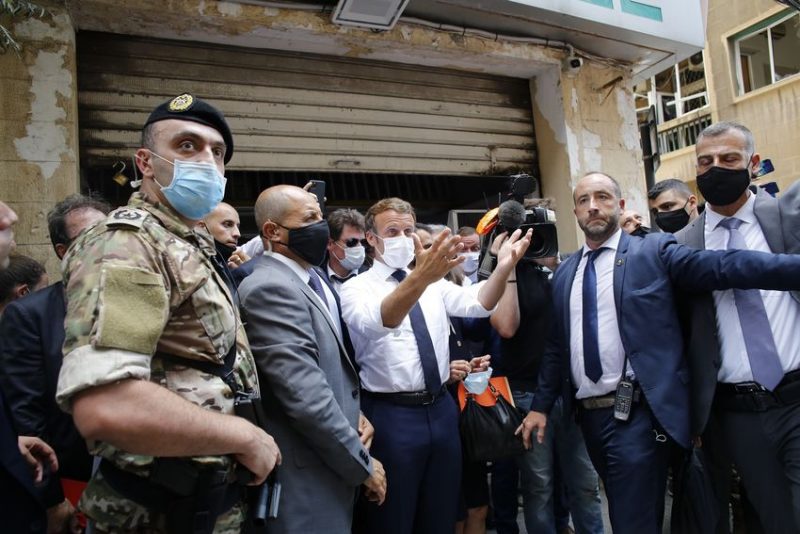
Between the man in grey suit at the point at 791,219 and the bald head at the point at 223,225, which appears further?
the bald head at the point at 223,225

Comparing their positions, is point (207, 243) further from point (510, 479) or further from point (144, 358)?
point (510, 479)

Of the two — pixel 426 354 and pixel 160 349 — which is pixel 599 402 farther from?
pixel 160 349

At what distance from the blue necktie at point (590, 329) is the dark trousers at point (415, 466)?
2.34 ft

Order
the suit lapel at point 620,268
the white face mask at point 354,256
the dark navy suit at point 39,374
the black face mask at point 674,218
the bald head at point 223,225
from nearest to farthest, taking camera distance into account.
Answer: the dark navy suit at point 39,374
the suit lapel at point 620,268
the bald head at point 223,225
the white face mask at point 354,256
the black face mask at point 674,218

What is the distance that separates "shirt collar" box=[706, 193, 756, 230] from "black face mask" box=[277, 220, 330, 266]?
5.98 ft

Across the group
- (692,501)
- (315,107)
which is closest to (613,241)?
Result: (692,501)

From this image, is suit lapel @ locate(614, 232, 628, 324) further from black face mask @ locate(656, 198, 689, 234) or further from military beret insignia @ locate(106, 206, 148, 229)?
military beret insignia @ locate(106, 206, 148, 229)

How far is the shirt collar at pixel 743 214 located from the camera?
2.53 meters

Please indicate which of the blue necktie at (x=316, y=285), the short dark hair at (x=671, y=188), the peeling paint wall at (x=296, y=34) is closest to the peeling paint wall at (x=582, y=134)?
the peeling paint wall at (x=296, y=34)

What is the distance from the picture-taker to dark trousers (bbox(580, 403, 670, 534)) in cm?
240

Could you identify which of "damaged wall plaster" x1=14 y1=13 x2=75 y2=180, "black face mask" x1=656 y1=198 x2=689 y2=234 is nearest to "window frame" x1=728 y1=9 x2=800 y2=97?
"black face mask" x1=656 y1=198 x2=689 y2=234

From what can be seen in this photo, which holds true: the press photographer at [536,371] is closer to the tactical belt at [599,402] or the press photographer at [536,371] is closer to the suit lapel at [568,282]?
the suit lapel at [568,282]

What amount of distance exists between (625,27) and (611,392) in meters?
4.44

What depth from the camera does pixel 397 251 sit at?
8.89 ft
